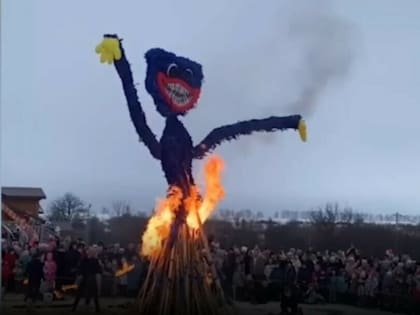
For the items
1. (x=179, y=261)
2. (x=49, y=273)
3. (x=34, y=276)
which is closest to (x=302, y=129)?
(x=179, y=261)

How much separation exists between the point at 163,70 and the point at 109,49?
0.51 m

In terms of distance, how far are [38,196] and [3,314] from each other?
145cm

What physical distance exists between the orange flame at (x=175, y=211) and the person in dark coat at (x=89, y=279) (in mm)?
504

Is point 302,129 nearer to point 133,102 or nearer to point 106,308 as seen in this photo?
point 133,102

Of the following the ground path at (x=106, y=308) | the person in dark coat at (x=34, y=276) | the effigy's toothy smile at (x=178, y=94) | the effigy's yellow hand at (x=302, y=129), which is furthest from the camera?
the effigy's yellow hand at (x=302, y=129)

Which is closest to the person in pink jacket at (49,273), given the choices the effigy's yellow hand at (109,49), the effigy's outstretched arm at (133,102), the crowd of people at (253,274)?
the crowd of people at (253,274)

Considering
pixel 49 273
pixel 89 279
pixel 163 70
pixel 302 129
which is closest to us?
pixel 163 70

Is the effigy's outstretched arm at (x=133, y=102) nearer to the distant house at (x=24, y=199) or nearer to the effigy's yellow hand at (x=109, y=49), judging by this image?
the effigy's yellow hand at (x=109, y=49)

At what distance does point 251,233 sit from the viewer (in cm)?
875

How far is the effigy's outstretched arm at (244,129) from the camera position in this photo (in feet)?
24.7

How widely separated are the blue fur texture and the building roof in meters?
1.58

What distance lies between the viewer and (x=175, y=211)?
7.23 m

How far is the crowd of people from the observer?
755cm

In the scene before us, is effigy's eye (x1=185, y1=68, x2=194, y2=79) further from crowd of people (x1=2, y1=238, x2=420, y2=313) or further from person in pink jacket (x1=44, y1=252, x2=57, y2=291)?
person in pink jacket (x1=44, y1=252, x2=57, y2=291)
